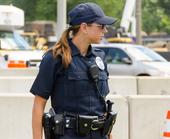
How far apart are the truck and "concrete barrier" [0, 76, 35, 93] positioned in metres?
6.27

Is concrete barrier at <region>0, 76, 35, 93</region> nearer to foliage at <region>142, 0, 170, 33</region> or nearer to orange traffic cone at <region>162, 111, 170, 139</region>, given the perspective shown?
orange traffic cone at <region>162, 111, 170, 139</region>

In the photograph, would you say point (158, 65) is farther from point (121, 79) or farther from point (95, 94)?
point (95, 94)

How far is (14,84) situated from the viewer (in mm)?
11453

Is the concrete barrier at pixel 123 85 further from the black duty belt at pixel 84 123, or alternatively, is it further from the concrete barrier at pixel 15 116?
the black duty belt at pixel 84 123

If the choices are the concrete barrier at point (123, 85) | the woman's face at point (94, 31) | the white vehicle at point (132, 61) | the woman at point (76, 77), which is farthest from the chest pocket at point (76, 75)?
the white vehicle at point (132, 61)

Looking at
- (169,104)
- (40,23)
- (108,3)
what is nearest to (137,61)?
(169,104)

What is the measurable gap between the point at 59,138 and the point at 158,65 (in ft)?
49.1

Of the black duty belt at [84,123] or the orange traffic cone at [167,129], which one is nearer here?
the black duty belt at [84,123]

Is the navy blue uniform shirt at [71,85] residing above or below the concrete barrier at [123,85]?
above

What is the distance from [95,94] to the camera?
432 centimetres

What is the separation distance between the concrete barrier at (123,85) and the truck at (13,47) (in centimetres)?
657

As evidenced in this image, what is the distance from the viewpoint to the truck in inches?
712

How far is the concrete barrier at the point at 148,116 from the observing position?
23.7ft

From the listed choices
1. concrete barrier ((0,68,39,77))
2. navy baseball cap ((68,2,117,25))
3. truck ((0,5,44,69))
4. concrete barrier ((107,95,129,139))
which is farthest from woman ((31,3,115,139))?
truck ((0,5,44,69))
